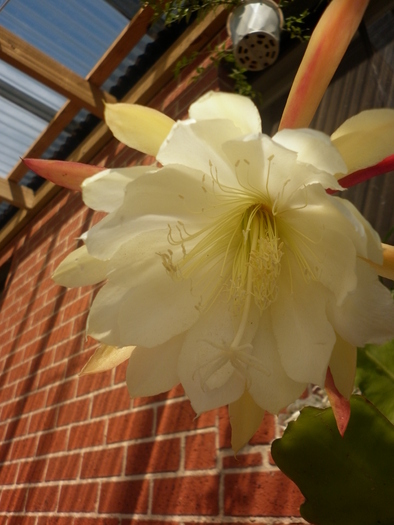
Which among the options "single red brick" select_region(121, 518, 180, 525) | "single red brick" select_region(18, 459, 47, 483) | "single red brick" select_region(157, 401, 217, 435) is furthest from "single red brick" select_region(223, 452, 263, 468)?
"single red brick" select_region(18, 459, 47, 483)

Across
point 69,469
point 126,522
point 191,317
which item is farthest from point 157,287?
point 69,469

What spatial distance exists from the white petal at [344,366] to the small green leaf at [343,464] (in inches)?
3.1

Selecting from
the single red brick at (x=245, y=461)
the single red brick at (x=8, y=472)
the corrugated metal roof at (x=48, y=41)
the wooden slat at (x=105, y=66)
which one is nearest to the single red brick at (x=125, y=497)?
the single red brick at (x=245, y=461)

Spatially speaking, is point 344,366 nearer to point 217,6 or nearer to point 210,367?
point 210,367

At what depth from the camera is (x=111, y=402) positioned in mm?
1512

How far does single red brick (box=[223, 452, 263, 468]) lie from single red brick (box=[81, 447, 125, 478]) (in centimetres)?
45

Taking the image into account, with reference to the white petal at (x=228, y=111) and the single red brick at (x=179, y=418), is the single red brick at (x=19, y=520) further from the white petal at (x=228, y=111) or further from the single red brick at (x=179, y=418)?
the white petal at (x=228, y=111)

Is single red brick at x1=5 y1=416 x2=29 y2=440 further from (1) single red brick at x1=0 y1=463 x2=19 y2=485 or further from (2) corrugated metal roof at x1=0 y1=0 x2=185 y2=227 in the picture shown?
(2) corrugated metal roof at x1=0 y1=0 x2=185 y2=227

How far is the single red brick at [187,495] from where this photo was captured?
1.05m

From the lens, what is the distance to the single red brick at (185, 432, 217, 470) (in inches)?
43.2

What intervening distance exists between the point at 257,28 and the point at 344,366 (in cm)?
111

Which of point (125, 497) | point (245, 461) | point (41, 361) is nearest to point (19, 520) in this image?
point (41, 361)

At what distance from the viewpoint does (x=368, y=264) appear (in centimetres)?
34

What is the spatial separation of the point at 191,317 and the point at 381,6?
1310 mm
